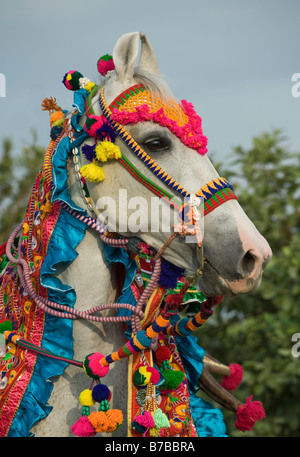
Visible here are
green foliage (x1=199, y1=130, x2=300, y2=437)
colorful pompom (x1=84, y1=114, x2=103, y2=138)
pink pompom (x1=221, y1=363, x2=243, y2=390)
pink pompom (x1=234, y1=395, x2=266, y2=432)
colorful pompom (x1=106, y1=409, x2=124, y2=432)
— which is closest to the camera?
colorful pompom (x1=106, y1=409, x2=124, y2=432)

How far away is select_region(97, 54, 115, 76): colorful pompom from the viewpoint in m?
2.84

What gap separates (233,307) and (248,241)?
442 cm

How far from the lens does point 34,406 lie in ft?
8.14

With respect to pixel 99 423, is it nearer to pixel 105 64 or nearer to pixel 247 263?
pixel 247 263

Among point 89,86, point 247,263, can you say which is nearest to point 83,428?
point 247,263

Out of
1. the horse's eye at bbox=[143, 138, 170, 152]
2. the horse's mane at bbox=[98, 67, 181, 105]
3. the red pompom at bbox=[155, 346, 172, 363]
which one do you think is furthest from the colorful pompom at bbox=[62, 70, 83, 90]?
the red pompom at bbox=[155, 346, 172, 363]

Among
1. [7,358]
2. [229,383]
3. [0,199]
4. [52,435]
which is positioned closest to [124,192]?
[7,358]

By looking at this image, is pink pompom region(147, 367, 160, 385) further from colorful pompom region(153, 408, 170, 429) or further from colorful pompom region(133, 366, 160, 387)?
colorful pompom region(153, 408, 170, 429)

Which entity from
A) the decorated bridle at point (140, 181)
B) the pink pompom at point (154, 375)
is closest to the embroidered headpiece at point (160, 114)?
the decorated bridle at point (140, 181)

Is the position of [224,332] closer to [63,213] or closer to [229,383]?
[229,383]

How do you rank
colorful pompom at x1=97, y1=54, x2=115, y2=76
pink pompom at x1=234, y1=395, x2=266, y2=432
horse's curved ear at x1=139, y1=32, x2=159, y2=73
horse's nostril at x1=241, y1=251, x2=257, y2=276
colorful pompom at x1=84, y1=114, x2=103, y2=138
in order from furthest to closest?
1. pink pompom at x1=234, y1=395, x2=266, y2=432
2. colorful pompom at x1=97, y1=54, x2=115, y2=76
3. horse's curved ear at x1=139, y1=32, x2=159, y2=73
4. colorful pompom at x1=84, y1=114, x2=103, y2=138
5. horse's nostril at x1=241, y1=251, x2=257, y2=276

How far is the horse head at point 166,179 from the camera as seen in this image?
2.28m

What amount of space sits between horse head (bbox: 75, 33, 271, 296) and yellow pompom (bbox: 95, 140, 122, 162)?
40 millimetres

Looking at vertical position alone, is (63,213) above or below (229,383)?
above
